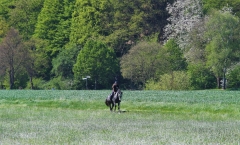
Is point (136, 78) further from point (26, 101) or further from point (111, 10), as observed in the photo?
point (26, 101)

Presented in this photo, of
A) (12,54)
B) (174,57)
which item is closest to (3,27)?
(12,54)

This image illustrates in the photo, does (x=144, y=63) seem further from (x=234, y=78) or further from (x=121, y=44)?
(x=121, y=44)

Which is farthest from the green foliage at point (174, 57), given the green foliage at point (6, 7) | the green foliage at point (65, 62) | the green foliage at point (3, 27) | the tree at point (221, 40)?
the green foliage at point (6, 7)

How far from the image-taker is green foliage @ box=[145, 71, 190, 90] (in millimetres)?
74312

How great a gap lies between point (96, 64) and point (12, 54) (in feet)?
44.2

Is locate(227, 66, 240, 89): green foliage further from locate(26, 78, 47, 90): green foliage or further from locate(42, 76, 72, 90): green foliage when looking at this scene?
locate(26, 78, 47, 90): green foliage

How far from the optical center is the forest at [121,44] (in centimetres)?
7706

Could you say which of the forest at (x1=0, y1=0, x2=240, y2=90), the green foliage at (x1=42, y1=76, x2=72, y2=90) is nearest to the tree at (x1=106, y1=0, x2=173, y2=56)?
the forest at (x1=0, y1=0, x2=240, y2=90)

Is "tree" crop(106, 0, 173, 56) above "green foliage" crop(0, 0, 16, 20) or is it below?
below

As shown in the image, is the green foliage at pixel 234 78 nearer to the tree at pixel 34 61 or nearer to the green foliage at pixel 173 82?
the green foliage at pixel 173 82

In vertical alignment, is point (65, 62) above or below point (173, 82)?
above

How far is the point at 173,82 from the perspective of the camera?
74812 mm

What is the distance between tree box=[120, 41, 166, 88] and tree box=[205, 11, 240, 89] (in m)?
7.35

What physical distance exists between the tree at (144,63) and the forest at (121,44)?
0.14 metres
